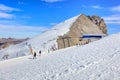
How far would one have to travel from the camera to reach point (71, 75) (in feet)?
57.3

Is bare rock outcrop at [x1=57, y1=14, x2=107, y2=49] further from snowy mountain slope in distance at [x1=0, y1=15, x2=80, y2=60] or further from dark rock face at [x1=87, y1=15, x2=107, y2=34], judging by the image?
dark rock face at [x1=87, y1=15, x2=107, y2=34]

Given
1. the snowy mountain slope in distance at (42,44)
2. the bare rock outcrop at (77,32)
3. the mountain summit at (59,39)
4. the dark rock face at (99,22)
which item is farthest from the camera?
the dark rock face at (99,22)

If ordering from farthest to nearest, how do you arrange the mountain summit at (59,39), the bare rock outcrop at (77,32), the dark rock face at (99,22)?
1. the dark rock face at (99,22)
2. the bare rock outcrop at (77,32)
3. the mountain summit at (59,39)

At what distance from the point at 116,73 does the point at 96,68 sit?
2.92 meters

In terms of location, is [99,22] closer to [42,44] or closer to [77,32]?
[77,32]

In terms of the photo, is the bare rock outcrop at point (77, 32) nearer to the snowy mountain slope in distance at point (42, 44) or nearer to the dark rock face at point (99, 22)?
the snowy mountain slope in distance at point (42, 44)

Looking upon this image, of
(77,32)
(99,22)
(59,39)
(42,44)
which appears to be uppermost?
(99,22)

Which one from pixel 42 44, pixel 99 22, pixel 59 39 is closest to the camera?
pixel 59 39

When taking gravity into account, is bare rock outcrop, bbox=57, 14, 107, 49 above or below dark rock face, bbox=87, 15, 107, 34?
below

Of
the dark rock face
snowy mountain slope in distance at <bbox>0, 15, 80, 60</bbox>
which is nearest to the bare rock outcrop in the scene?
snowy mountain slope in distance at <bbox>0, 15, 80, 60</bbox>

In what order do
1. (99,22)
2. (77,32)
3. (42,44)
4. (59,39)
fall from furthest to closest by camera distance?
(99,22)
(77,32)
(42,44)
(59,39)

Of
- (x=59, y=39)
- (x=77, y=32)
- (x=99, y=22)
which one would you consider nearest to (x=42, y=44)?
(x=59, y=39)

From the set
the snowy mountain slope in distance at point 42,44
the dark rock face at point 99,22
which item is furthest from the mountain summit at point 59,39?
the dark rock face at point 99,22

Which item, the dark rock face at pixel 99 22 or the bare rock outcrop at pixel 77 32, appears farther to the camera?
the dark rock face at pixel 99 22
